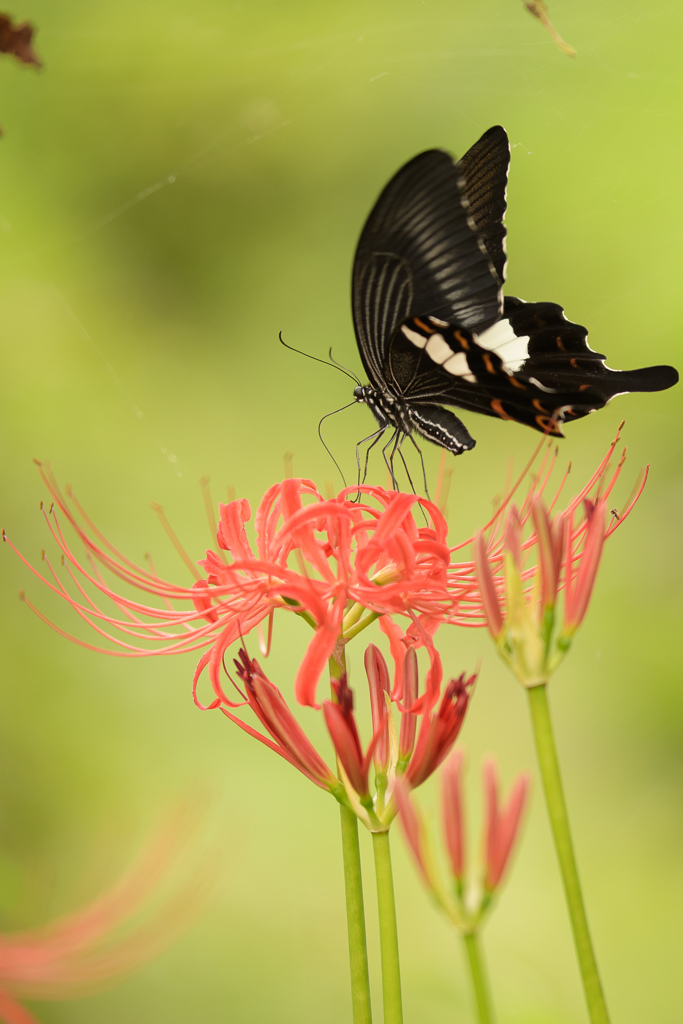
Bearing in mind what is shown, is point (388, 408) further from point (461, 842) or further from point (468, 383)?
point (461, 842)

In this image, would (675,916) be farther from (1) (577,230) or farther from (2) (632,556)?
(1) (577,230)

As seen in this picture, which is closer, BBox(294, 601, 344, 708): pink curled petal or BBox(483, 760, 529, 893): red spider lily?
BBox(483, 760, 529, 893): red spider lily

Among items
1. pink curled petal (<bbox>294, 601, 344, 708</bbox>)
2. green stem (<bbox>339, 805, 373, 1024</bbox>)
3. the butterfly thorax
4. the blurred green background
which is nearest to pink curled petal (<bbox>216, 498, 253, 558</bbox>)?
pink curled petal (<bbox>294, 601, 344, 708</bbox>)

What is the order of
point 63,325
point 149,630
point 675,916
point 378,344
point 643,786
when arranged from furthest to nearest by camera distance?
point 63,325, point 643,786, point 675,916, point 378,344, point 149,630

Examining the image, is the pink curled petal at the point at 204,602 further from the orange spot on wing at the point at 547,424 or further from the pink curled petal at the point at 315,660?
the orange spot on wing at the point at 547,424

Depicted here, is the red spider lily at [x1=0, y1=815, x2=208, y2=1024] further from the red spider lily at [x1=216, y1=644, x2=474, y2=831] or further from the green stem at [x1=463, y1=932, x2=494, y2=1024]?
the green stem at [x1=463, y1=932, x2=494, y2=1024]

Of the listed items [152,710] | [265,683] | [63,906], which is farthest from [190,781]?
[265,683]

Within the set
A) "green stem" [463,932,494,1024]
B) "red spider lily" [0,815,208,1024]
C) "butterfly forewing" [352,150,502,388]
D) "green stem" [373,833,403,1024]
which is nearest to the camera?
"green stem" [463,932,494,1024]
